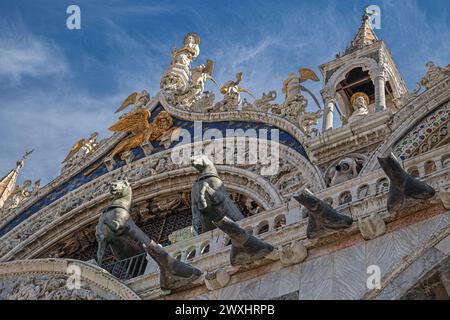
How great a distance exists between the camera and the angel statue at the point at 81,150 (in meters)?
18.9

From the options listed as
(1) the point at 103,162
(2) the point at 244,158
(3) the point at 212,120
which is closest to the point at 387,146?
(2) the point at 244,158

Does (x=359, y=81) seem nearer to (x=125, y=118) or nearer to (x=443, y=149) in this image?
(x=125, y=118)

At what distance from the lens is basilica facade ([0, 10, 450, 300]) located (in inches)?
325

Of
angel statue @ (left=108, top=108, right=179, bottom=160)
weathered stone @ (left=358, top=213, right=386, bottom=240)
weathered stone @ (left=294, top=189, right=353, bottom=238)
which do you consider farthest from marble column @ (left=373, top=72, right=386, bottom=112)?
weathered stone @ (left=358, top=213, right=386, bottom=240)

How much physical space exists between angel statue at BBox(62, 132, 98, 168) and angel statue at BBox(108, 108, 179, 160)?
2.66ft

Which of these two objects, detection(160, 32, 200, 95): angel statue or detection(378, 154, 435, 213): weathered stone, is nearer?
detection(378, 154, 435, 213): weathered stone

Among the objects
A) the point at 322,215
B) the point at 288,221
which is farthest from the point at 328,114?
the point at 322,215

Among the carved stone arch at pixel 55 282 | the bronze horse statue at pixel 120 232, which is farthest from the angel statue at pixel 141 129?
the carved stone arch at pixel 55 282

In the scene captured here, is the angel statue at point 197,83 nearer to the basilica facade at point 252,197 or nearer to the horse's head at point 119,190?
the basilica facade at point 252,197

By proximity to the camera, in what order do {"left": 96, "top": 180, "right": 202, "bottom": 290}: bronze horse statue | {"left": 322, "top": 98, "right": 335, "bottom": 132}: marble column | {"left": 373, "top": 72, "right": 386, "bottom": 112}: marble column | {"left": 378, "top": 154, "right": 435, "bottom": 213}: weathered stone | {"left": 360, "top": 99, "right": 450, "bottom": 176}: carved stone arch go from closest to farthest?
{"left": 378, "top": 154, "right": 435, "bottom": 213}: weathered stone < {"left": 96, "top": 180, "right": 202, "bottom": 290}: bronze horse statue < {"left": 360, "top": 99, "right": 450, "bottom": 176}: carved stone arch < {"left": 373, "top": 72, "right": 386, "bottom": 112}: marble column < {"left": 322, "top": 98, "right": 335, "bottom": 132}: marble column

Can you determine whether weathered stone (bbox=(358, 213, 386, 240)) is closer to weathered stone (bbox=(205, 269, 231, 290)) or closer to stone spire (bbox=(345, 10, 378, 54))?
weathered stone (bbox=(205, 269, 231, 290))

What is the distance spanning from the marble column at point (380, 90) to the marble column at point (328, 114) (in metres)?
0.77

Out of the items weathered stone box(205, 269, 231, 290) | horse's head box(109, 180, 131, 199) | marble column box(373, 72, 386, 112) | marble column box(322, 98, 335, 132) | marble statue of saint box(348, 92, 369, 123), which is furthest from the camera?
marble column box(322, 98, 335, 132)
